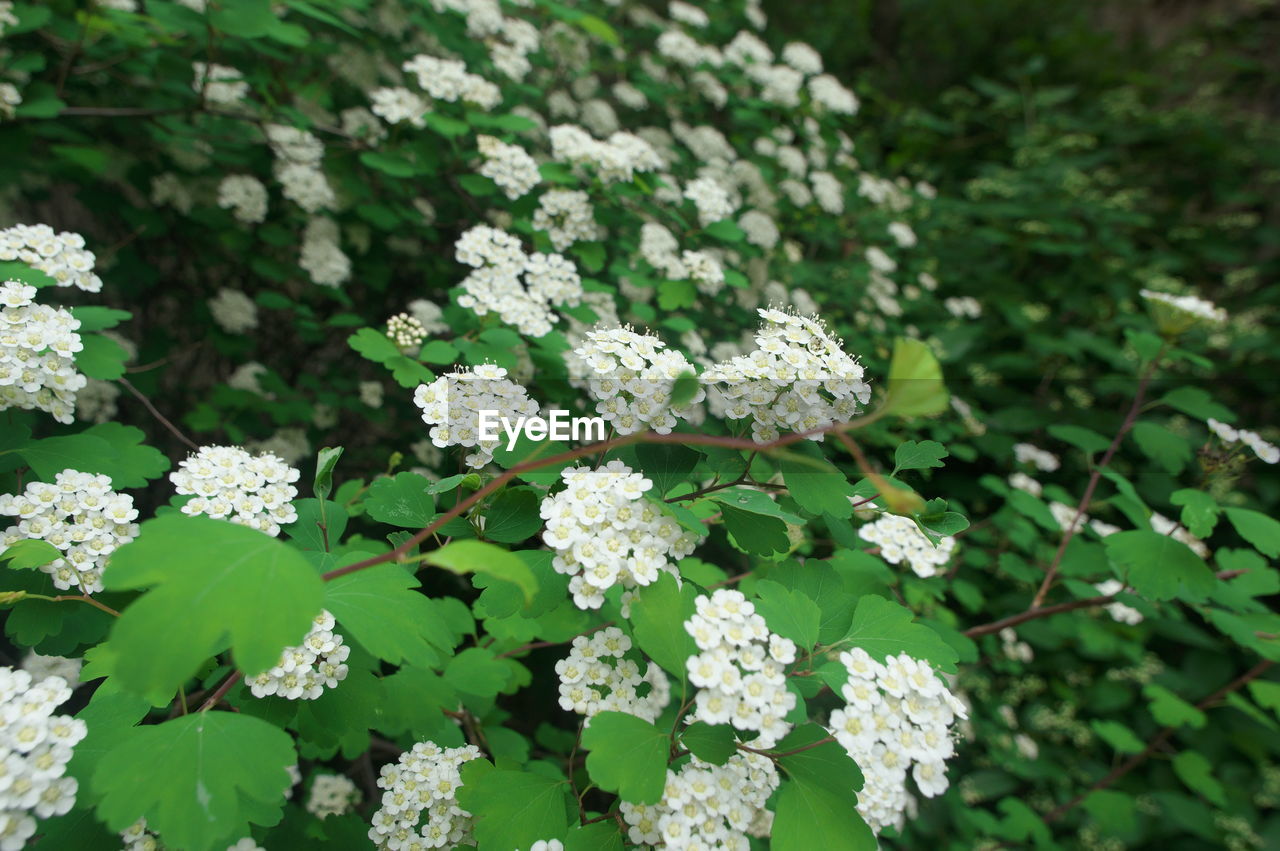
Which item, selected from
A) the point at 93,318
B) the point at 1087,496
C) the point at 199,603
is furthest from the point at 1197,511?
the point at 93,318

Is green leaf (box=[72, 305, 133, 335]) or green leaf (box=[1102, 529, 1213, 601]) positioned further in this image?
green leaf (box=[1102, 529, 1213, 601])

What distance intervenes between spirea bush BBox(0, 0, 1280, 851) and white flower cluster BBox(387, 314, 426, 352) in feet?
0.05

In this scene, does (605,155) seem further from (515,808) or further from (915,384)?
(515,808)

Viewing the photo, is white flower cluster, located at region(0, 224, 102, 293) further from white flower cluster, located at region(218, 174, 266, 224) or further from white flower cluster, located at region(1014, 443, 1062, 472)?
white flower cluster, located at region(1014, 443, 1062, 472)

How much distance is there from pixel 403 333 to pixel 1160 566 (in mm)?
2037

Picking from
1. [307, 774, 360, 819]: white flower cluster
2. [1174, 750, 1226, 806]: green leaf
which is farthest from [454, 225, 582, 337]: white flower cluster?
[1174, 750, 1226, 806]: green leaf

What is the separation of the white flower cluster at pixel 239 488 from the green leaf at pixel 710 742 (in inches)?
29.3

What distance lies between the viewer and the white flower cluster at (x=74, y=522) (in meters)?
1.07

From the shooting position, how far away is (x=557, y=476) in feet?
3.75

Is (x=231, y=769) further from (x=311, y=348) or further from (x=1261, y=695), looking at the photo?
(x=1261, y=695)

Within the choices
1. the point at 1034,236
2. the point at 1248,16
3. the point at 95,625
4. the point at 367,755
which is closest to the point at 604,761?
the point at 95,625

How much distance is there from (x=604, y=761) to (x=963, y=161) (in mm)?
6200

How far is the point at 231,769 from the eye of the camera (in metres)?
0.83

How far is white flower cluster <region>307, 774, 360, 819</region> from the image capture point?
1740mm
